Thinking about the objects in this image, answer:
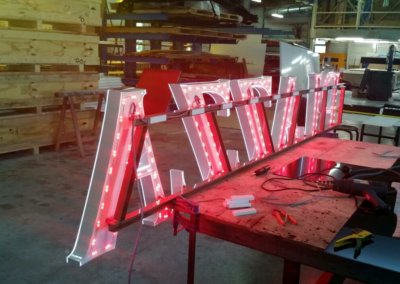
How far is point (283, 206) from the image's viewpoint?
2062mm

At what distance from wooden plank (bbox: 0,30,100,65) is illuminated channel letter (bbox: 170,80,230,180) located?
3.98 m

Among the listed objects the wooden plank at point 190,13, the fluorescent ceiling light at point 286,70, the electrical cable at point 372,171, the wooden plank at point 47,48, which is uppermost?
the wooden plank at point 190,13

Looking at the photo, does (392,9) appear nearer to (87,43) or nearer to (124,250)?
(87,43)

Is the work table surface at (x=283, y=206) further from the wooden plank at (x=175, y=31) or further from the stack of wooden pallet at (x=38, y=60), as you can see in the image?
the wooden plank at (x=175, y=31)

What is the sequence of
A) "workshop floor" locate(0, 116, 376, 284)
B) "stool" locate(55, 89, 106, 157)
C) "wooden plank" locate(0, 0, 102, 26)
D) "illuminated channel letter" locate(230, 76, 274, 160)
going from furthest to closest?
"stool" locate(55, 89, 106, 157) → "wooden plank" locate(0, 0, 102, 26) → "illuminated channel letter" locate(230, 76, 274, 160) → "workshop floor" locate(0, 116, 376, 284)

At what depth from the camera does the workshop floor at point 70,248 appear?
304 centimetres

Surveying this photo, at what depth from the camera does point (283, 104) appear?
387cm

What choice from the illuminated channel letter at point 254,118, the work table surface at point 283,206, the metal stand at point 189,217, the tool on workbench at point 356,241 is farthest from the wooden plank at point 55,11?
the tool on workbench at point 356,241

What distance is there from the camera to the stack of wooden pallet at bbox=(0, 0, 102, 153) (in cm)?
566

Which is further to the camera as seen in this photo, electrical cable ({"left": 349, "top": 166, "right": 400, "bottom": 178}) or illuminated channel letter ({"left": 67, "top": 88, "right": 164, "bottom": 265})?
electrical cable ({"left": 349, "top": 166, "right": 400, "bottom": 178})

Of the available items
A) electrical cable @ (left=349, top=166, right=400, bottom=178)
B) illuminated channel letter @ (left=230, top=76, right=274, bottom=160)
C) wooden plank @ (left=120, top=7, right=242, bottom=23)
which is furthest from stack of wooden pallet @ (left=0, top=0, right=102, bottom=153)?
electrical cable @ (left=349, top=166, right=400, bottom=178)

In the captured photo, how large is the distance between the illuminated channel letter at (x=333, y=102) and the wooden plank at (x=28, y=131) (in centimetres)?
412

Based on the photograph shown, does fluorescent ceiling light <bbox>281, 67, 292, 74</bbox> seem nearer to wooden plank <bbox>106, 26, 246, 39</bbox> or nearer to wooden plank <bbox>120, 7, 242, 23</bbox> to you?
wooden plank <bbox>106, 26, 246, 39</bbox>

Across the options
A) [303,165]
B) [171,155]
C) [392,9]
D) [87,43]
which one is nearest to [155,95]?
[171,155]
